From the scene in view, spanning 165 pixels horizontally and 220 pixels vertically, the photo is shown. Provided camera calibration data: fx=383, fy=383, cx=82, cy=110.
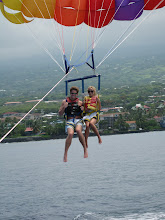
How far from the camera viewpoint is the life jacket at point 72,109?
41.1 feet

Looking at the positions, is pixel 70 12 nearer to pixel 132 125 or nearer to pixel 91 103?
pixel 91 103

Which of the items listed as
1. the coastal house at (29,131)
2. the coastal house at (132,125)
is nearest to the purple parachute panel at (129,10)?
the coastal house at (29,131)

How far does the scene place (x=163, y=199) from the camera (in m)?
32.7

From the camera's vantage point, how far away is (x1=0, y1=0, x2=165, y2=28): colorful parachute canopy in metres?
17.6

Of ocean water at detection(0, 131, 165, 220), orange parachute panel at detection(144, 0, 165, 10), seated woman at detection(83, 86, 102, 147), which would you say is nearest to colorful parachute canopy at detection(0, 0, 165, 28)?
orange parachute panel at detection(144, 0, 165, 10)

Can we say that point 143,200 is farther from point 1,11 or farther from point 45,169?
point 45,169

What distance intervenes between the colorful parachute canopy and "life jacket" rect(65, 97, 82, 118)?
6.09 meters

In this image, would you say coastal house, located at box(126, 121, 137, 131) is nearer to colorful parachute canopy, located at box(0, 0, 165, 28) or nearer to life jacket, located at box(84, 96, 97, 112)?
colorful parachute canopy, located at box(0, 0, 165, 28)

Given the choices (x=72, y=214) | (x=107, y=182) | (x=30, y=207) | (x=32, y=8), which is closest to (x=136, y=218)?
(x=72, y=214)

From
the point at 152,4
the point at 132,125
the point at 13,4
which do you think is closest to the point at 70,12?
the point at 13,4

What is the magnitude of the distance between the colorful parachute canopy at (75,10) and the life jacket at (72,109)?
6094mm

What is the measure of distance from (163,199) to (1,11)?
21760 mm

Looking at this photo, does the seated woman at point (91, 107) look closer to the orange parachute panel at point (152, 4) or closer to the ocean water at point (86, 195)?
the orange parachute panel at point (152, 4)

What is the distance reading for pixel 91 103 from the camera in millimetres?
12883
